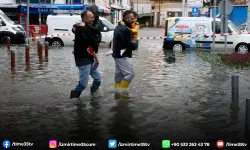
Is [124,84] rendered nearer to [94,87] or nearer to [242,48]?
[94,87]

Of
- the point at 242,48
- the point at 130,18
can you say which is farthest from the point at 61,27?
the point at 130,18

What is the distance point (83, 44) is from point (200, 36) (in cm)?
1470

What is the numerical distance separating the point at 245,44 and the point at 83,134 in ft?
56.2

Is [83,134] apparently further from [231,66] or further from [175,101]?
[231,66]

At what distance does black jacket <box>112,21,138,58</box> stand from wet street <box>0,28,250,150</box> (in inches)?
35.0

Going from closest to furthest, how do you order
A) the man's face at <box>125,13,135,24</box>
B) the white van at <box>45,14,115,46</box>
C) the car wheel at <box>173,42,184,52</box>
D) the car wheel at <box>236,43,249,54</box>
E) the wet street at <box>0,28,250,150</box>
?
the wet street at <box>0,28,250,150</box>
the man's face at <box>125,13,135,24</box>
the car wheel at <box>236,43,249,54</box>
the car wheel at <box>173,42,184,52</box>
the white van at <box>45,14,115,46</box>

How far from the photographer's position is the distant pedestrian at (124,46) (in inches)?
357

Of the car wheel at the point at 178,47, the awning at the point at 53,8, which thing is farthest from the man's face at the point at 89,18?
the awning at the point at 53,8

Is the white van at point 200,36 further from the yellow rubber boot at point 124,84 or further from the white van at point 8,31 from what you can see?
the yellow rubber boot at point 124,84

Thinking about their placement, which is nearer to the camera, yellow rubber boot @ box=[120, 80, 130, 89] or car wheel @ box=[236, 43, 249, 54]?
yellow rubber boot @ box=[120, 80, 130, 89]

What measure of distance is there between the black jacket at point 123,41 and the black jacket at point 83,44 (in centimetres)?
81

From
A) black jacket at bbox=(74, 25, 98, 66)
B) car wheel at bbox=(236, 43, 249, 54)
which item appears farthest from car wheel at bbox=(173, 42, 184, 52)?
black jacket at bbox=(74, 25, 98, 66)

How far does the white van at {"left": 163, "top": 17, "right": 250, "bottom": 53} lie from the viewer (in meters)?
22.0

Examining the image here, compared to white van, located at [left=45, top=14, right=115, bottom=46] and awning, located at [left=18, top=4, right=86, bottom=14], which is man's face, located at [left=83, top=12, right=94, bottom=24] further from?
awning, located at [left=18, top=4, right=86, bottom=14]
